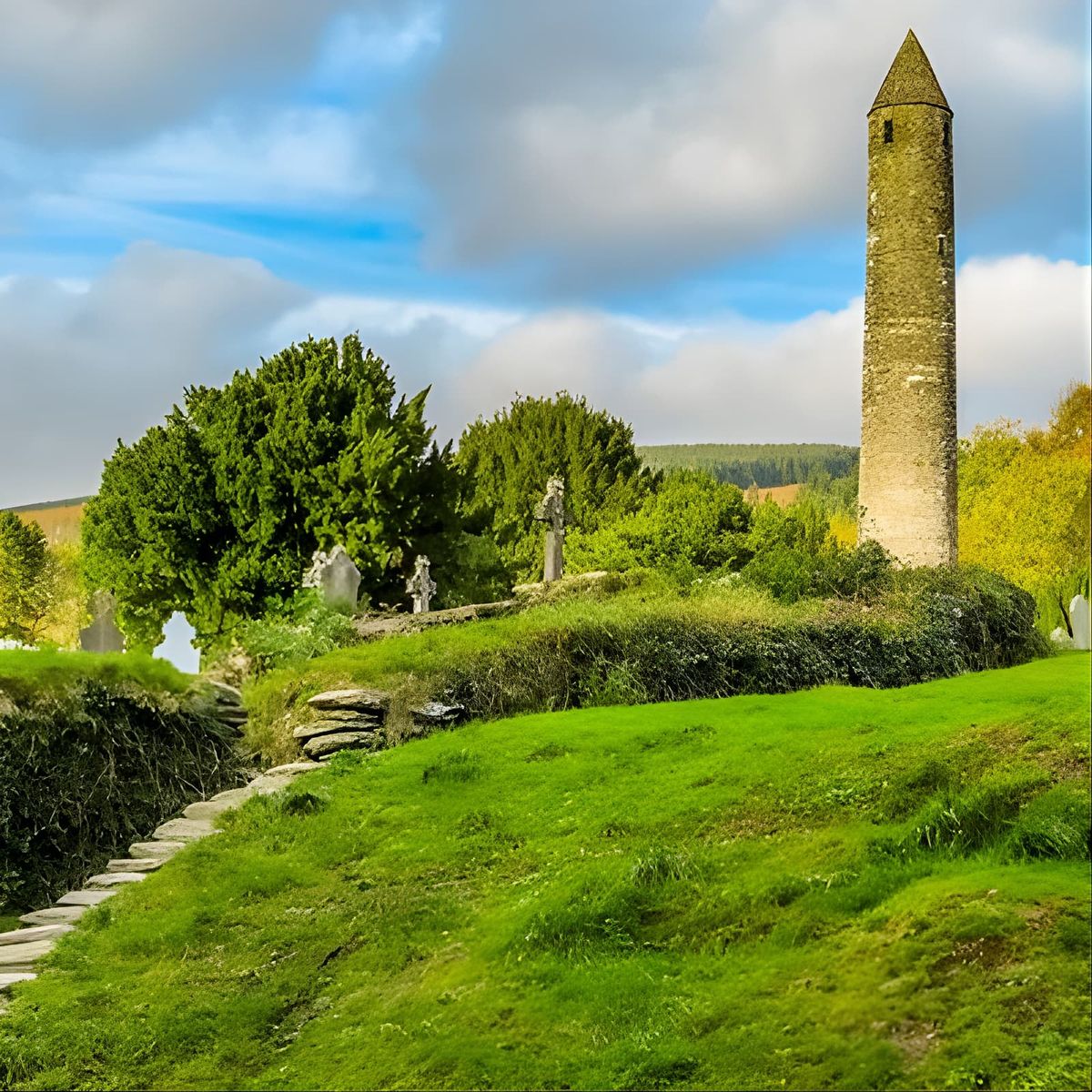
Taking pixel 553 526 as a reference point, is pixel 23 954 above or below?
below

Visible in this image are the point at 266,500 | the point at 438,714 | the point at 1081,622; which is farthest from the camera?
the point at 1081,622

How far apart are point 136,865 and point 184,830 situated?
715 mm

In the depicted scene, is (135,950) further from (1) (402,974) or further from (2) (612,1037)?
(2) (612,1037)

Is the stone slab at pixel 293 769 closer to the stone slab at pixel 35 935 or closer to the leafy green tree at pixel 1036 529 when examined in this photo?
the stone slab at pixel 35 935

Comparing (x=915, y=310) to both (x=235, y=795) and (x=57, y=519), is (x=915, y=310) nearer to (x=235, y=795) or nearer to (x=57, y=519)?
(x=235, y=795)

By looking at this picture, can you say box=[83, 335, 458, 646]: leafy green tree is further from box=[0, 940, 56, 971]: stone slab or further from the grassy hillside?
box=[0, 940, 56, 971]: stone slab

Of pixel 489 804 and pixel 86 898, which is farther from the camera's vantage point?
pixel 489 804

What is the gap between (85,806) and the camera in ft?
34.4

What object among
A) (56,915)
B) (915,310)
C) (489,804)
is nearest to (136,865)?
(56,915)

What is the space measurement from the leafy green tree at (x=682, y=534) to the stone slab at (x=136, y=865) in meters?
18.5

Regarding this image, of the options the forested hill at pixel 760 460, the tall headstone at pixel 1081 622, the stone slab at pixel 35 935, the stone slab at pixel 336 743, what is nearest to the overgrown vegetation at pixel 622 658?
the stone slab at pixel 336 743

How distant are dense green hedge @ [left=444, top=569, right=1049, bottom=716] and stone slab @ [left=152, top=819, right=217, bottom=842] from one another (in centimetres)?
307

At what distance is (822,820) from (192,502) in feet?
51.9

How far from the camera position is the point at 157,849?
9.20 metres
